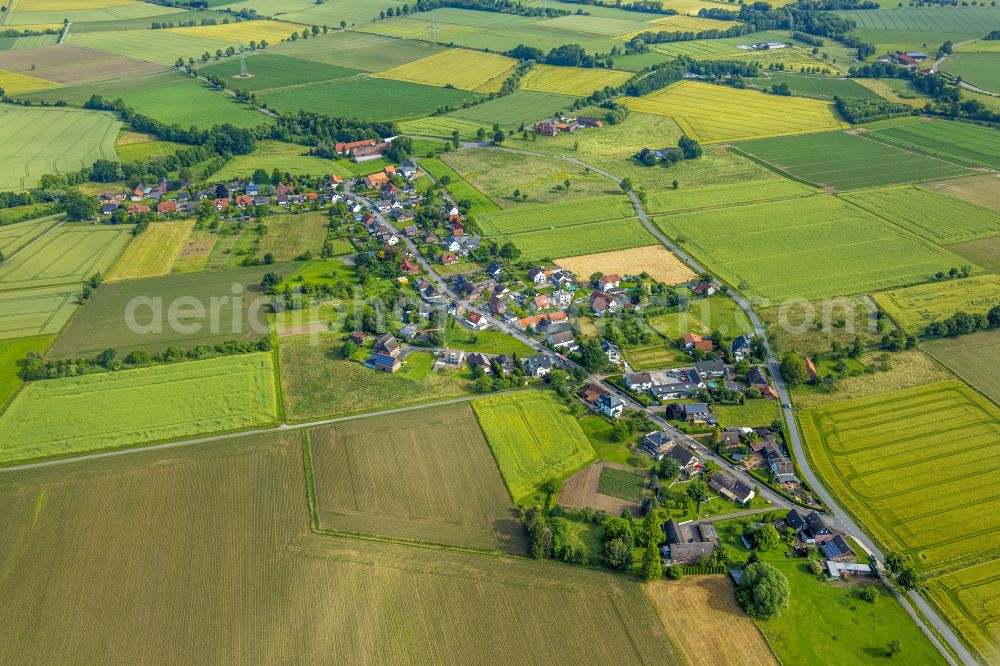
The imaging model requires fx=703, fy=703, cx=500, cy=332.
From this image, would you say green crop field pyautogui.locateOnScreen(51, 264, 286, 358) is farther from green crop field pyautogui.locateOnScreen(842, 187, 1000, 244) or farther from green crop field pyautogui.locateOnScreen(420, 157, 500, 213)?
green crop field pyautogui.locateOnScreen(842, 187, 1000, 244)

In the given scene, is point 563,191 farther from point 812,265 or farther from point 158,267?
point 158,267

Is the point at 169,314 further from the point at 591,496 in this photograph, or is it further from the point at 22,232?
the point at 591,496

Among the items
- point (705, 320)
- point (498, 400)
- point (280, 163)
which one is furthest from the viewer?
point (280, 163)

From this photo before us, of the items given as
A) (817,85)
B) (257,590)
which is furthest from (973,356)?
(817,85)

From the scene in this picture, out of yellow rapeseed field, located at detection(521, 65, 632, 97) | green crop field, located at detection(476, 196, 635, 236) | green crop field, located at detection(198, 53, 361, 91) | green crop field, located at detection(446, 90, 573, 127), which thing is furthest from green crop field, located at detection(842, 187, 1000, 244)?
green crop field, located at detection(198, 53, 361, 91)

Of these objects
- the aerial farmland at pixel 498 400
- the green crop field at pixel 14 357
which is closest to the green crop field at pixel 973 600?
the aerial farmland at pixel 498 400

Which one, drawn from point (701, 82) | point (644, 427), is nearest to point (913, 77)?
point (701, 82)
